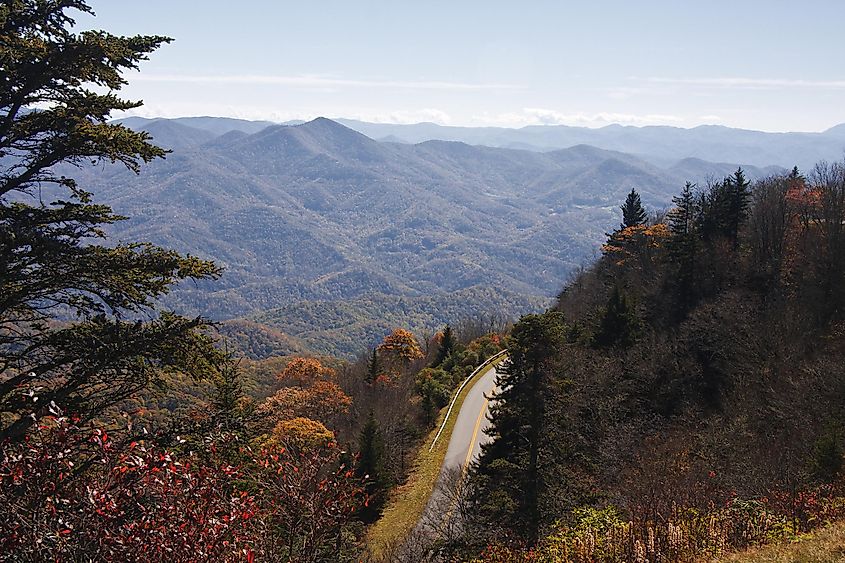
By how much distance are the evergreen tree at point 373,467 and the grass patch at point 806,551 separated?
1513 centimetres

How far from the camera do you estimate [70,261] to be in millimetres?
6871

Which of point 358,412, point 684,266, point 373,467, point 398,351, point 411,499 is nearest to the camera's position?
point 373,467

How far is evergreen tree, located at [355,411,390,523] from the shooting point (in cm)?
2255

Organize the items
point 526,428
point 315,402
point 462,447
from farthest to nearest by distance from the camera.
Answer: point 315,402 → point 462,447 → point 526,428

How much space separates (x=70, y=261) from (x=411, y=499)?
2078 cm

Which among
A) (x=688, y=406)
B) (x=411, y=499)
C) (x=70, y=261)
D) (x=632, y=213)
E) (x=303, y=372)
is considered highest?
(x=632, y=213)

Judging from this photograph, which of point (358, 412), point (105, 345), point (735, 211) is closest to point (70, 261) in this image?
point (105, 345)

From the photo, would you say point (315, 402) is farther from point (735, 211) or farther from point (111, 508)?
point (111, 508)

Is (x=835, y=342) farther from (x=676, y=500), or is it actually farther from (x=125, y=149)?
(x=125, y=149)

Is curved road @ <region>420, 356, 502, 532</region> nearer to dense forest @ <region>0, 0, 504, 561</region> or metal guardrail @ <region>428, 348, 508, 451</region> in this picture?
metal guardrail @ <region>428, 348, 508, 451</region>

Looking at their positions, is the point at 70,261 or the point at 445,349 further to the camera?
the point at 445,349

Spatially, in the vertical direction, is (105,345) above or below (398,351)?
above

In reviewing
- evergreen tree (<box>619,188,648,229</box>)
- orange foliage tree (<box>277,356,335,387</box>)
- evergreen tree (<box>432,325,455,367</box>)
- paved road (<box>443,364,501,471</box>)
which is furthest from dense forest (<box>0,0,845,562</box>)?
evergreen tree (<box>619,188,648,229</box>)

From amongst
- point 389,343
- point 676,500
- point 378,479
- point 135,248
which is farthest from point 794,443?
point 389,343
